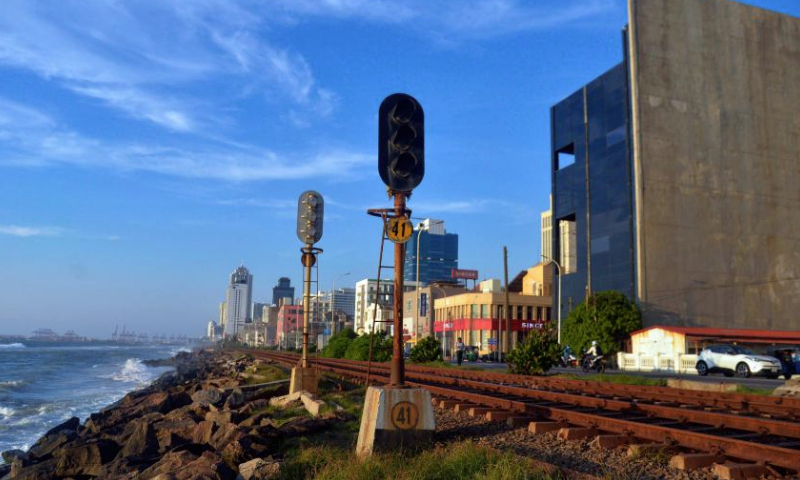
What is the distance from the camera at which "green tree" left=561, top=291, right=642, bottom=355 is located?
53125 millimetres

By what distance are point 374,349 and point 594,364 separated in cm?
1252

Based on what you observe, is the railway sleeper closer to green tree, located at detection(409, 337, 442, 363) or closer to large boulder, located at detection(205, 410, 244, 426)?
large boulder, located at detection(205, 410, 244, 426)

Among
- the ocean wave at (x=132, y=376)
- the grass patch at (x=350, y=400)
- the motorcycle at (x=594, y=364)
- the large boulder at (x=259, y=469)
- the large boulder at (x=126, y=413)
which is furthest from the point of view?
the ocean wave at (x=132, y=376)

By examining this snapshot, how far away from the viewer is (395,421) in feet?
27.5

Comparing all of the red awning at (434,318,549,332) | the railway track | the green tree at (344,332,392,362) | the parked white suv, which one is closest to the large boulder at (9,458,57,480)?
the railway track

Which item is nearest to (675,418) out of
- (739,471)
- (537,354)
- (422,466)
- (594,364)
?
(739,471)

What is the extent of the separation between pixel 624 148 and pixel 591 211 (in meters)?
6.98

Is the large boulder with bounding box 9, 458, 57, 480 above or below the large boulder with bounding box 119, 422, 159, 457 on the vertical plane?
below

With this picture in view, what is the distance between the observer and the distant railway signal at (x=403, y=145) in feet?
28.4

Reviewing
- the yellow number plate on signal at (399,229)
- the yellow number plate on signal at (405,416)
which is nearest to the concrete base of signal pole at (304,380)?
the yellow number plate on signal at (405,416)

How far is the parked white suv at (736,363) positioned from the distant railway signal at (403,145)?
2575 cm

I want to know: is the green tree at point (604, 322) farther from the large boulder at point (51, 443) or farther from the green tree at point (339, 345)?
the large boulder at point (51, 443)

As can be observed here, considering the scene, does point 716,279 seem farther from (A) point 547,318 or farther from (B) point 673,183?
(A) point 547,318

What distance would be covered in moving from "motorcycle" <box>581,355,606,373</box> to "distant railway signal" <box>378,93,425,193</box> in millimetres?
25813
